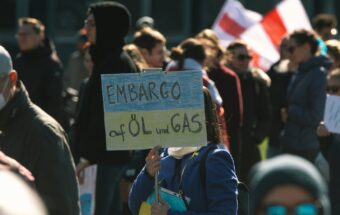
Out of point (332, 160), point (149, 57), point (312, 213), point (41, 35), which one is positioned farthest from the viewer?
point (41, 35)

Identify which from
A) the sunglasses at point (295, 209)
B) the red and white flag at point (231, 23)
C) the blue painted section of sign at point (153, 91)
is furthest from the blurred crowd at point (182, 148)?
the red and white flag at point (231, 23)

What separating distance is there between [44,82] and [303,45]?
2508 millimetres

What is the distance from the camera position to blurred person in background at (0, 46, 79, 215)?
5246mm

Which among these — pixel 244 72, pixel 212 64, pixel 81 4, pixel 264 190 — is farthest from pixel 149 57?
pixel 81 4

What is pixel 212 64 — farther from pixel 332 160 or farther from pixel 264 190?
pixel 264 190

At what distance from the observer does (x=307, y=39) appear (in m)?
9.98

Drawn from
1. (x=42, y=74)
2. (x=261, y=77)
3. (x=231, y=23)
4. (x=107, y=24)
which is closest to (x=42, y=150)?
(x=107, y=24)

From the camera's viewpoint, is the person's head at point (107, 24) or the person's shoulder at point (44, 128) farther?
the person's head at point (107, 24)

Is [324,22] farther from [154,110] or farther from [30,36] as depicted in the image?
[154,110]

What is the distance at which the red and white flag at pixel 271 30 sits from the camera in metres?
13.5

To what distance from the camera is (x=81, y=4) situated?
721 inches

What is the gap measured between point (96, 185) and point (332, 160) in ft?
5.31

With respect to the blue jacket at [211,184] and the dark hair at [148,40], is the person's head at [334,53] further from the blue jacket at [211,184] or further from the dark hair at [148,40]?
the blue jacket at [211,184]

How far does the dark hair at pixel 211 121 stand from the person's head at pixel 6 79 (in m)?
0.91
